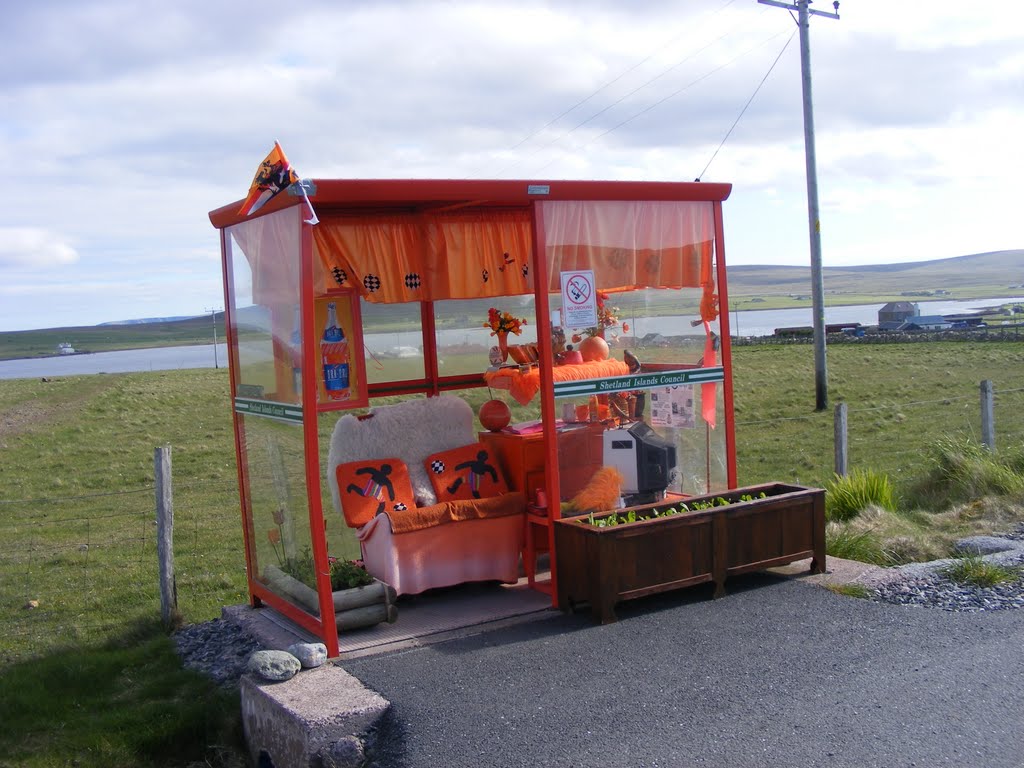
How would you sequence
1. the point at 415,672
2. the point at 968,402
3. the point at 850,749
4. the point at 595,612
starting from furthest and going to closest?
the point at 968,402 < the point at 595,612 < the point at 415,672 < the point at 850,749

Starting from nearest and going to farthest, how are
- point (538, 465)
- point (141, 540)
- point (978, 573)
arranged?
→ point (978, 573) → point (538, 465) → point (141, 540)

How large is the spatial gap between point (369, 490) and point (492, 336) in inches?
73.3

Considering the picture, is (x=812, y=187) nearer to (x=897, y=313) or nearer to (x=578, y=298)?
(x=578, y=298)

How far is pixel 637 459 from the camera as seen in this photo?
7492 millimetres

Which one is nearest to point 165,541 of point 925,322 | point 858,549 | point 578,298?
point 578,298

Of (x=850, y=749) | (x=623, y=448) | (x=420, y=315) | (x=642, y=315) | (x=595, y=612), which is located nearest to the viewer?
(x=850, y=749)

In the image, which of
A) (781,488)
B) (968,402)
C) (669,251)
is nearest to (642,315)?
(669,251)

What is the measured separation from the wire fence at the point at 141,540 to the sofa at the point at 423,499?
6.96 ft

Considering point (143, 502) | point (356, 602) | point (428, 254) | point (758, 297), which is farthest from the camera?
point (758, 297)

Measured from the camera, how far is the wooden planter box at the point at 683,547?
21.6ft

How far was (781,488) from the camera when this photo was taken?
7.79 metres

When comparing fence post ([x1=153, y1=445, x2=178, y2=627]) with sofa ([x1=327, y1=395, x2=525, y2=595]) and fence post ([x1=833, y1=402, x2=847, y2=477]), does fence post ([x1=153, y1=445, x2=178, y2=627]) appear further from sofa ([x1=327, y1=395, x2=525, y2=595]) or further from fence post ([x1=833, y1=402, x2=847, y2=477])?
fence post ([x1=833, y1=402, x2=847, y2=477])

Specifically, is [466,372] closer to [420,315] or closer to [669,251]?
[420,315]

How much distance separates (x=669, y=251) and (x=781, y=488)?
6.46 ft
